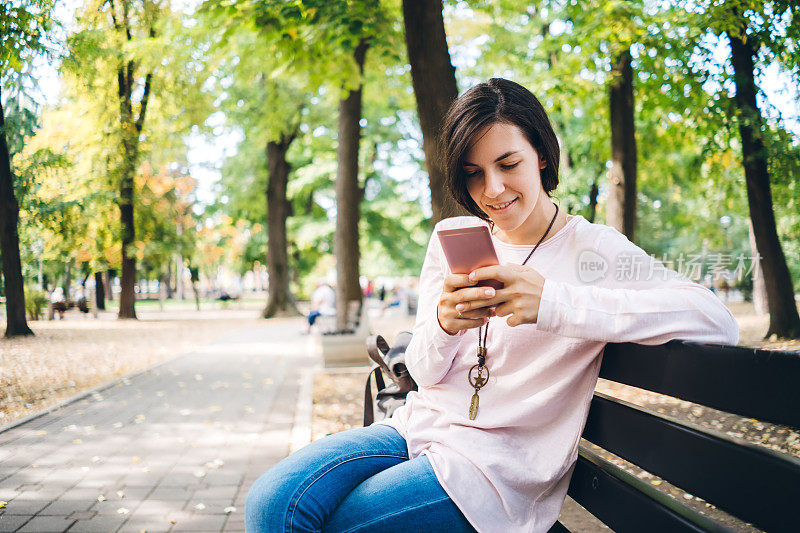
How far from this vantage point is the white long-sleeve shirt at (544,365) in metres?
1.47

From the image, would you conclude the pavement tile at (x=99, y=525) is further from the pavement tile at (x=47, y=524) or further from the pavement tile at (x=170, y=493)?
the pavement tile at (x=170, y=493)

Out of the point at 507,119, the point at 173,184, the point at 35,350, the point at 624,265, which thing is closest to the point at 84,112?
the point at 35,350

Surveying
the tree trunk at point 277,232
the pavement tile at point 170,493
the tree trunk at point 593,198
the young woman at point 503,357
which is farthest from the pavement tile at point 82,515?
the tree trunk at point 277,232

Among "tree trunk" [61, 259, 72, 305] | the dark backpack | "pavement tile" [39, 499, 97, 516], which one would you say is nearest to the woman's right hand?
the dark backpack

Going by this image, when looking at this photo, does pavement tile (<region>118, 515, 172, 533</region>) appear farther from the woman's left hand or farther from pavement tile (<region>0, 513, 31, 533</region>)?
the woman's left hand

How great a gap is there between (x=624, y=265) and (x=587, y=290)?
0.27 m

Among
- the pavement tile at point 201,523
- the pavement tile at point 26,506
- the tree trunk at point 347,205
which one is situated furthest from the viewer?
the tree trunk at point 347,205

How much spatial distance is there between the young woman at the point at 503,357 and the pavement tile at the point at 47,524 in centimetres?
213

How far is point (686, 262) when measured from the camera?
187 inches

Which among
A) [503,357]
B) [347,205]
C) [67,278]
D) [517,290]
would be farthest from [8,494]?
[347,205]

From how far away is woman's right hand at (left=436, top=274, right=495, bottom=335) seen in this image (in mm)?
1547

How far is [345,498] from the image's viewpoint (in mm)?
1732

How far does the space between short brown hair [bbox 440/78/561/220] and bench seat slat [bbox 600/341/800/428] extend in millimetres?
699

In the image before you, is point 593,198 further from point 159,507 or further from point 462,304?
point 462,304
